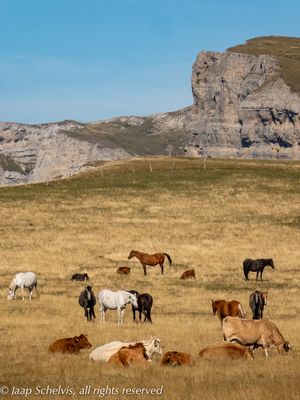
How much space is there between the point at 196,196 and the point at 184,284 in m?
35.8

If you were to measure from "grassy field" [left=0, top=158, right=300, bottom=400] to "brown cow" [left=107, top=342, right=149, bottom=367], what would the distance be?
40cm

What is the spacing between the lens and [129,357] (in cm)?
1780

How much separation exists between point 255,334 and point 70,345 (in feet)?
17.0

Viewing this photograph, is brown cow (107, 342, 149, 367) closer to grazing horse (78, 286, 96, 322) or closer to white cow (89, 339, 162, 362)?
white cow (89, 339, 162, 362)

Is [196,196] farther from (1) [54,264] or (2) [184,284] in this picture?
(2) [184,284]

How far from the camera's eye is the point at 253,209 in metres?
68.1

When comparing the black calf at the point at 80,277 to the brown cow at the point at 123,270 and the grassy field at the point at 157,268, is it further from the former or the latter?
the brown cow at the point at 123,270

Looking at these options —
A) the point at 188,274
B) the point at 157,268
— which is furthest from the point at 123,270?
the point at 188,274

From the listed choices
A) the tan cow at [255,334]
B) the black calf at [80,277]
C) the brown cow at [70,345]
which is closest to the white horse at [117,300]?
the brown cow at [70,345]

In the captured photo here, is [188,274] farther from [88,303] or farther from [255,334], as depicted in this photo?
[255,334]

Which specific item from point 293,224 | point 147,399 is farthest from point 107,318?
point 293,224

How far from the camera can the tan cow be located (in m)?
20.1

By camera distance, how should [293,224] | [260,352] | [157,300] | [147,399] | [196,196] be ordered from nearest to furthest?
[147,399]
[260,352]
[157,300]
[293,224]
[196,196]

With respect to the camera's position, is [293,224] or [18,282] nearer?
[18,282]
